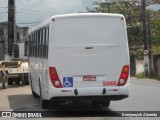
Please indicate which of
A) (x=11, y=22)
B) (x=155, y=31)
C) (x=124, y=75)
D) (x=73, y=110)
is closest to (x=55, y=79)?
(x=124, y=75)

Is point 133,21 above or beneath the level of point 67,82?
above

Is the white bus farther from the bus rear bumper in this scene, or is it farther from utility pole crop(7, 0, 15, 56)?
utility pole crop(7, 0, 15, 56)

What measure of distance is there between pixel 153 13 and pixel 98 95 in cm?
6207

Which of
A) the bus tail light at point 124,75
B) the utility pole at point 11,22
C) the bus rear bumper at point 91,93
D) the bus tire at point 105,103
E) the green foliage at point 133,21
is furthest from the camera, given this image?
the green foliage at point 133,21

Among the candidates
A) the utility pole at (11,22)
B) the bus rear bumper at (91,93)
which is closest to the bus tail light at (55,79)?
the bus rear bumper at (91,93)

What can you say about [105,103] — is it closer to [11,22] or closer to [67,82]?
[67,82]

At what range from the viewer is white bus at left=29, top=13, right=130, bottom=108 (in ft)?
49.2

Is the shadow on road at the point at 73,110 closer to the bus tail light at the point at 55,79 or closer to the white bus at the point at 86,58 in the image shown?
the white bus at the point at 86,58

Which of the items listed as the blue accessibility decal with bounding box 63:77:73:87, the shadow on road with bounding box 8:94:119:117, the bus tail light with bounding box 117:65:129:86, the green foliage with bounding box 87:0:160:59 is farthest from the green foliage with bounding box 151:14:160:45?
the blue accessibility decal with bounding box 63:77:73:87

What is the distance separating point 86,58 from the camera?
1513 cm

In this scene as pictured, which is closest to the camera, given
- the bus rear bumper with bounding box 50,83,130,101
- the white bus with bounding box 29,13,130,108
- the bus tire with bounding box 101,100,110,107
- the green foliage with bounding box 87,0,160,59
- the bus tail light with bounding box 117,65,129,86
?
the bus rear bumper with bounding box 50,83,130,101

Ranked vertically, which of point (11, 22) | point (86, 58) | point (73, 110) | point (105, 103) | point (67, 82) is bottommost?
point (73, 110)

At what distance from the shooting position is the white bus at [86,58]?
49.2 ft

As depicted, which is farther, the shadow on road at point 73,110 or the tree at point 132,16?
the tree at point 132,16
